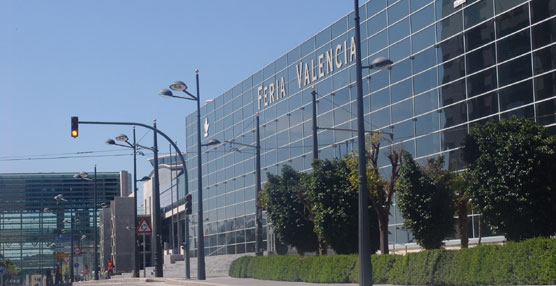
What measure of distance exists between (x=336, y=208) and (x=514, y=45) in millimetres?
9525

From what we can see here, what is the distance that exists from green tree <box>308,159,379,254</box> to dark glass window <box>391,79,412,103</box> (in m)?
8.71

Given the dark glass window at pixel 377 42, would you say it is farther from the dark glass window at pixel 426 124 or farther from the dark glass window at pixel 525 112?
the dark glass window at pixel 525 112

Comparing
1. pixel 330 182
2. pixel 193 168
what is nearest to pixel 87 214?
pixel 193 168

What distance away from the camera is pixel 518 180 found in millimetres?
21891

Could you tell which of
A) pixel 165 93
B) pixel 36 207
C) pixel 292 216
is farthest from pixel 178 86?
pixel 36 207

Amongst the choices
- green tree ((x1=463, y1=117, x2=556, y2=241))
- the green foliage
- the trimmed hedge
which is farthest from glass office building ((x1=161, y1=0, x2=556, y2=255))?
green tree ((x1=463, y1=117, x2=556, y2=241))

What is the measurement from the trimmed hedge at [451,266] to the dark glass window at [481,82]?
10.1 m

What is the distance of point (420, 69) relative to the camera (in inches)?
1468

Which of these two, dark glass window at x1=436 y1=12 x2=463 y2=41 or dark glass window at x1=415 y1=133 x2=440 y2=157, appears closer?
dark glass window at x1=436 y1=12 x2=463 y2=41

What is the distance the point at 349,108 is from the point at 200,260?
1343cm

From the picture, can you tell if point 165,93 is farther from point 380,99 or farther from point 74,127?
point 380,99

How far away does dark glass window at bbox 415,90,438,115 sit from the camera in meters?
36.1

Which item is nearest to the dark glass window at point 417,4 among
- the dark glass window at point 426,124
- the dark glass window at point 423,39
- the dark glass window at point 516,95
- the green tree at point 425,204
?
the dark glass window at point 423,39

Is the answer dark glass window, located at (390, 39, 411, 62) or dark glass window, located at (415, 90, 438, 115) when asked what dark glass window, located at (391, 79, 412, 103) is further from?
dark glass window, located at (390, 39, 411, 62)
